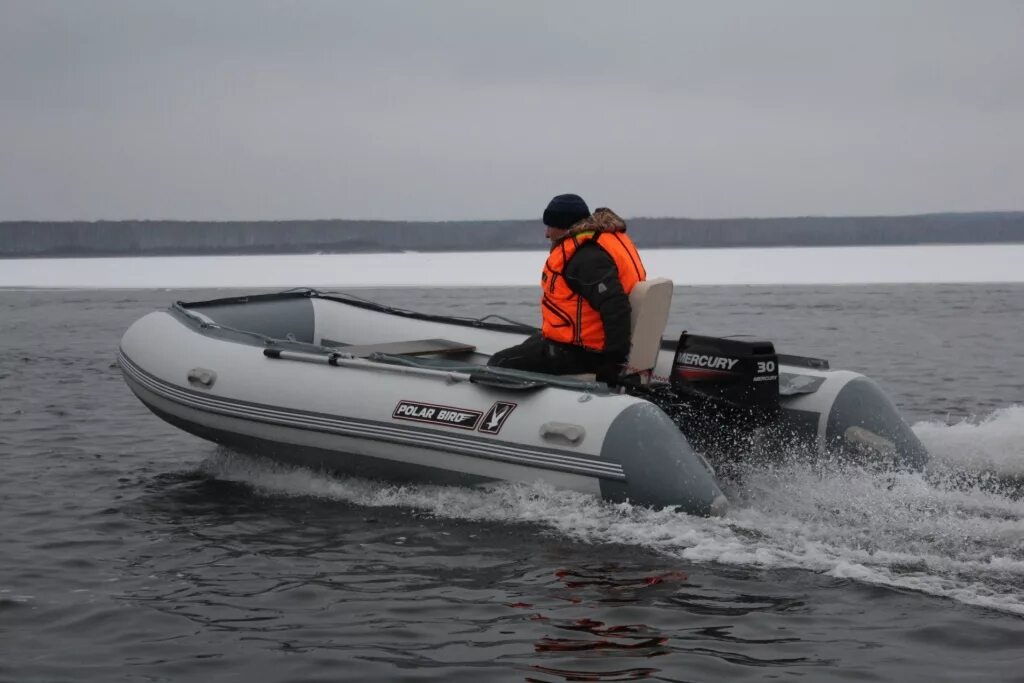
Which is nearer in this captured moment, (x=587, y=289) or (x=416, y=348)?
(x=587, y=289)

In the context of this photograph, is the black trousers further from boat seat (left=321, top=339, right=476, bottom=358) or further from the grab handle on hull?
boat seat (left=321, top=339, right=476, bottom=358)

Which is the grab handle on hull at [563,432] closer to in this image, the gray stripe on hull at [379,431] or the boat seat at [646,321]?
the gray stripe on hull at [379,431]

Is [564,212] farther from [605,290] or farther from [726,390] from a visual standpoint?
[726,390]

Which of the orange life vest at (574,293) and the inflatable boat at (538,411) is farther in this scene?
the orange life vest at (574,293)

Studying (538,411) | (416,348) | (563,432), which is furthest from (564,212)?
(416,348)

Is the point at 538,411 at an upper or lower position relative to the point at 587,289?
lower

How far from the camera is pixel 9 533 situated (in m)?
5.19

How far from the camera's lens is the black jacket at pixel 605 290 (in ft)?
18.1

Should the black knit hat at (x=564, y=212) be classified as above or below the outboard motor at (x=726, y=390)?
above

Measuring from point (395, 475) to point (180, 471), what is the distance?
1472 millimetres

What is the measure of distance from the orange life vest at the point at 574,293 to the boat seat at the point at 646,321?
0.30ft

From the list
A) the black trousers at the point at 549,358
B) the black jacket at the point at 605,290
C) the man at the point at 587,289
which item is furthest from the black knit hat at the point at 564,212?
the black trousers at the point at 549,358

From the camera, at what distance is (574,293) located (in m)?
5.64

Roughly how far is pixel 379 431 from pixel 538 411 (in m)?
0.82
